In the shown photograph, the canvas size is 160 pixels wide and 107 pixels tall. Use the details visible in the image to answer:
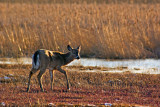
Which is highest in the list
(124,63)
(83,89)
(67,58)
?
(67,58)

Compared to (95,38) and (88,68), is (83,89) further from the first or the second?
(95,38)

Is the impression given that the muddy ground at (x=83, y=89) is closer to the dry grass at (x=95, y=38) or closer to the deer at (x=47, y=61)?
→ the deer at (x=47, y=61)

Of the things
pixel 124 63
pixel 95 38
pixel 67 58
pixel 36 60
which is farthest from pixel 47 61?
pixel 95 38

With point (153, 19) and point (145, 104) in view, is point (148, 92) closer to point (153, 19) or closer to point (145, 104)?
point (145, 104)

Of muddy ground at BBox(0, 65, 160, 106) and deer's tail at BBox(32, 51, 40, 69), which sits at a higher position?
deer's tail at BBox(32, 51, 40, 69)

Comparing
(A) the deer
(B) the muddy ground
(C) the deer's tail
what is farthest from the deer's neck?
(C) the deer's tail

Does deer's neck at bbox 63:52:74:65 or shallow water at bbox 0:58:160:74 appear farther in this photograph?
shallow water at bbox 0:58:160:74

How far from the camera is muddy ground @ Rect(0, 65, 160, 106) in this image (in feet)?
31.2

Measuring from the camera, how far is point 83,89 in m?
11.6

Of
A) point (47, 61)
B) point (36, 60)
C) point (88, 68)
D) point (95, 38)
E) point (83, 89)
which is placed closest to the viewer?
point (36, 60)

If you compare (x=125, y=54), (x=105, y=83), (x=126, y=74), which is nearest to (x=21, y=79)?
(x=105, y=83)

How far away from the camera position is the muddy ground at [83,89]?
31.2 ft

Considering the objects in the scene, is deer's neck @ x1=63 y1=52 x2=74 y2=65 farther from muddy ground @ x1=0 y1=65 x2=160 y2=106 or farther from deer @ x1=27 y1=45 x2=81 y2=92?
muddy ground @ x1=0 y1=65 x2=160 y2=106

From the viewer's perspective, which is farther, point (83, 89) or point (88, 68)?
point (88, 68)
